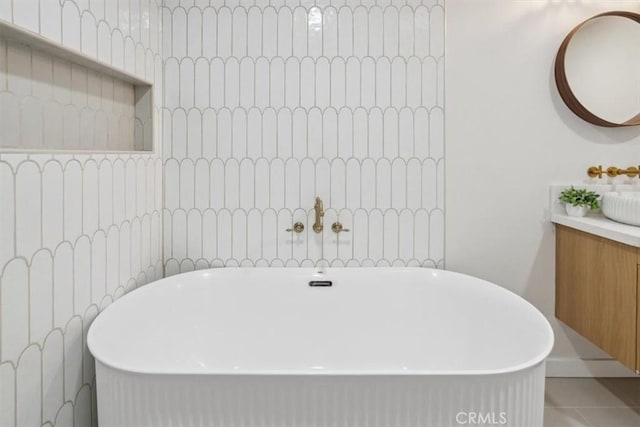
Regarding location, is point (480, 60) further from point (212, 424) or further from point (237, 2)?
point (212, 424)

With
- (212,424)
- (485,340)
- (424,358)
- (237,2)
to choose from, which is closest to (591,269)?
(485,340)

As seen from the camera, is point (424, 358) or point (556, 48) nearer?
point (424, 358)

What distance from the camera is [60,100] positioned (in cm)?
176

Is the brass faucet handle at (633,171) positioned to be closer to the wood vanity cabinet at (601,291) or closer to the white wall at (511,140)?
the white wall at (511,140)

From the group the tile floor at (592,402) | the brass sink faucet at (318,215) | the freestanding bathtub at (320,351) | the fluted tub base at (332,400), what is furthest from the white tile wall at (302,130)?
the fluted tub base at (332,400)

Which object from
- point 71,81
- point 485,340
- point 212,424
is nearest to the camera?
point 212,424

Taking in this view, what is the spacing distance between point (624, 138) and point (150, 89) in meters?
2.49

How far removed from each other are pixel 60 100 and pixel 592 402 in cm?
271

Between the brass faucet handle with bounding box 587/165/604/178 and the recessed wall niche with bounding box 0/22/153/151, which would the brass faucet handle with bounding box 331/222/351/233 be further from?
the brass faucet handle with bounding box 587/165/604/178

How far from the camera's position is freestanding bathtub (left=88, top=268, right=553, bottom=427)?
1.37 metres

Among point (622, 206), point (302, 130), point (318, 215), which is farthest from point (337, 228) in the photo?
point (622, 206)

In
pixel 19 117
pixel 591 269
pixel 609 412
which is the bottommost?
pixel 609 412

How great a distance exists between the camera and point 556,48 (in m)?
2.60

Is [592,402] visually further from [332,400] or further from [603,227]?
[332,400]
